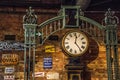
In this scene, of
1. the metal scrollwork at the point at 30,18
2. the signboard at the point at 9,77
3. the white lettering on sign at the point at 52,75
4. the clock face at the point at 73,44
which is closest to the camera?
the metal scrollwork at the point at 30,18

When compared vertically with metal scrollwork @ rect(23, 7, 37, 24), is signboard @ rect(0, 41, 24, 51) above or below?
below

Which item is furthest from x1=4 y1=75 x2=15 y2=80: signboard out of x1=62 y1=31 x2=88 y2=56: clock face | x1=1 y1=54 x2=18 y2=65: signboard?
x1=62 y1=31 x2=88 y2=56: clock face

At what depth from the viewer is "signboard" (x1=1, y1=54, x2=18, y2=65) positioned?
26.0 ft

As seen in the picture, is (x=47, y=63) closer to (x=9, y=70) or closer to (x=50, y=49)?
(x=50, y=49)

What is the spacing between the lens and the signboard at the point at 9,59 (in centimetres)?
792

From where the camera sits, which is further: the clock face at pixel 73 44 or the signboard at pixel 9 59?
the signboard at pixel 9 59

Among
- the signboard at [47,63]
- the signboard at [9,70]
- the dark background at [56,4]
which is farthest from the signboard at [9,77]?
the dark background at [56,4]

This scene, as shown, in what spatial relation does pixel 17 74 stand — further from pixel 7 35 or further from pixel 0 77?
pixel 7 35

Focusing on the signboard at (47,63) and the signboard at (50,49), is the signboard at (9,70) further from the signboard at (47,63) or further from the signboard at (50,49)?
the signboard at (50,49)

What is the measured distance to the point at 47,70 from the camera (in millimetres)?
8078

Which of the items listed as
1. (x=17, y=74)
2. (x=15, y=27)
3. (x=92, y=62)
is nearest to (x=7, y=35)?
(x=15, y=27)

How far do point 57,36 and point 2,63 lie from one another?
1.61 metres

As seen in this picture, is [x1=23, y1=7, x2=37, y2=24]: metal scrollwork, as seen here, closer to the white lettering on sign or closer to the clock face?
the clock face

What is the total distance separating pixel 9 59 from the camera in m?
7.95
